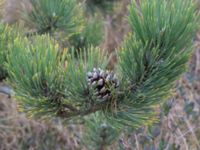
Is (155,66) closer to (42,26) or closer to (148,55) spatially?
(148,55)

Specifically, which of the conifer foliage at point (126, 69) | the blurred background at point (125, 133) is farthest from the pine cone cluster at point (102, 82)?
the blurred background at point (125, 133)

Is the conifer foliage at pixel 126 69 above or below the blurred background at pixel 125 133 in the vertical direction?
above

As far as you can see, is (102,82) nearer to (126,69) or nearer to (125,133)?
(126,69)

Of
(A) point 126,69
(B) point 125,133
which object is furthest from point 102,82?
(B) point 125,133

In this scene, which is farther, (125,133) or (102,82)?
(125,133)

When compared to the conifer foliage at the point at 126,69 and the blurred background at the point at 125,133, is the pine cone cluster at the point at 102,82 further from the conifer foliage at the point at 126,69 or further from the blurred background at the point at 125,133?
the blurred background at the point at 125,133

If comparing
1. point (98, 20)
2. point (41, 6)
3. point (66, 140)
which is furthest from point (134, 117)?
point (66, 140)

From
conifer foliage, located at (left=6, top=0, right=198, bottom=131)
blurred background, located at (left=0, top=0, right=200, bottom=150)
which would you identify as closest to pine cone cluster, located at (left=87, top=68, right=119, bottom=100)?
conifer foliage, located at (left=6, top=0, right=198, bottom=131)

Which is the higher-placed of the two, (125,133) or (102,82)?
(102,82)
